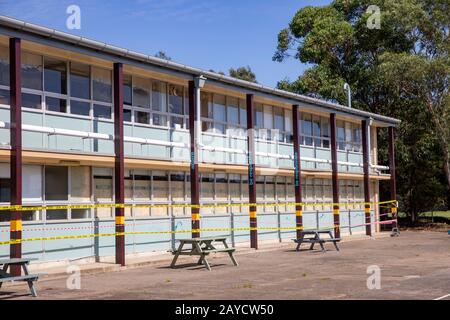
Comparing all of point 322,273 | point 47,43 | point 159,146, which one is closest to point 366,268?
point 322,273

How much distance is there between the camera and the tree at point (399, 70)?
35.5 metres

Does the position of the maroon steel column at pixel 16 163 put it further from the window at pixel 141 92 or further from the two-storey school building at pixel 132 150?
the window at pixel 141 92

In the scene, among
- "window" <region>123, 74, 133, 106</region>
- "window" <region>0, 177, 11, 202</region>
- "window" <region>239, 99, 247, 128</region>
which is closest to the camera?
"window" <region>0, 177, 11, 202</region>

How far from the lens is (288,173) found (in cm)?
2456

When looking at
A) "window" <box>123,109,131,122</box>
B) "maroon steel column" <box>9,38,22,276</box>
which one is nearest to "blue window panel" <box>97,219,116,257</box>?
"window" <box>123,109,131,122</box>

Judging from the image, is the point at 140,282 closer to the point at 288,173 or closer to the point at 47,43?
the point at 47,43

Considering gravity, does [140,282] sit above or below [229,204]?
below

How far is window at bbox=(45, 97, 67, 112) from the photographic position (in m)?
16.4

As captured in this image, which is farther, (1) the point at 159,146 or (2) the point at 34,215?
(1) the point at 159,146

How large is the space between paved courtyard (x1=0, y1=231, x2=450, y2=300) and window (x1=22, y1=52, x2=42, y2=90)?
16.5 ft

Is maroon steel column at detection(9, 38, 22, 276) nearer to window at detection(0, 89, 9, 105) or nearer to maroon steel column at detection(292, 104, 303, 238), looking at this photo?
window at detection(0, 89, 9, 105)

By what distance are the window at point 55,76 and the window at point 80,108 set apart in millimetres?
429

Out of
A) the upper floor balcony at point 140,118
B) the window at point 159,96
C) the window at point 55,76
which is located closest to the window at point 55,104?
the upper floor balcony at point 140,118

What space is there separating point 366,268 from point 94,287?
6361 millimetres
